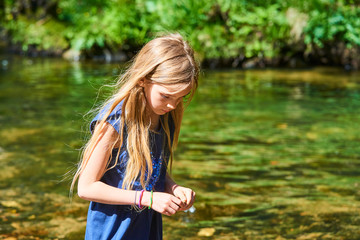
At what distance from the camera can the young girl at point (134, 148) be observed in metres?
2.02

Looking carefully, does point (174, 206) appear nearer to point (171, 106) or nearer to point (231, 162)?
point (171, 106)

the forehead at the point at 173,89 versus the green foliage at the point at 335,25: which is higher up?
the forehead at the point at 173,89

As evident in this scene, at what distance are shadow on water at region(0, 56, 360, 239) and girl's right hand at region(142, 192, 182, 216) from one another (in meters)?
1.52

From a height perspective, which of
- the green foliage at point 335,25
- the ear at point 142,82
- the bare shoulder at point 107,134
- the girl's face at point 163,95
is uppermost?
the ear at point 142,82

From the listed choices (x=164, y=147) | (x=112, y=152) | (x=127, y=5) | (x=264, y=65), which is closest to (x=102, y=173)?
(x=112, y=152)

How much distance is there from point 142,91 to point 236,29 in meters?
12.0

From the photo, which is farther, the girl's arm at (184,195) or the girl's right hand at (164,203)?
the girl's arm at (184,195)

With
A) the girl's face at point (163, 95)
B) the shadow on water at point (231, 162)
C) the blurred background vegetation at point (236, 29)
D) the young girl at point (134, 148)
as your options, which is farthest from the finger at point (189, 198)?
the blurred background vegetation at point (236, 29)

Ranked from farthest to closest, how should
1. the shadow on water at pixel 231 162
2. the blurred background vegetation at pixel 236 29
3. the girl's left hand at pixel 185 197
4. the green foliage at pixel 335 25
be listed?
the blurred background vegetation at pixel 236 29, the green foliage at pixel 335 25, the shadow on water at pixel 231 162, the girl's left hand at pixel 185 197

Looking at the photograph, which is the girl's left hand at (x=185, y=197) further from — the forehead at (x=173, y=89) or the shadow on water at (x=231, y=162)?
the shadow on water at (x=231, y=162)

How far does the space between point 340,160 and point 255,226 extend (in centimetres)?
195

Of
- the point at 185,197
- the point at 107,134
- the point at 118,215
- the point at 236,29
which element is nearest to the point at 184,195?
the point at 185,197

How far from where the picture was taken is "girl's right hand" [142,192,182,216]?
6.51 feet

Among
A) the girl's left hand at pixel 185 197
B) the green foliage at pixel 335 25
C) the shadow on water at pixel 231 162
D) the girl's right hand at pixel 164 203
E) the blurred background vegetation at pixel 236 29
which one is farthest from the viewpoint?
the blurred background vegetation at pixel 236 29
